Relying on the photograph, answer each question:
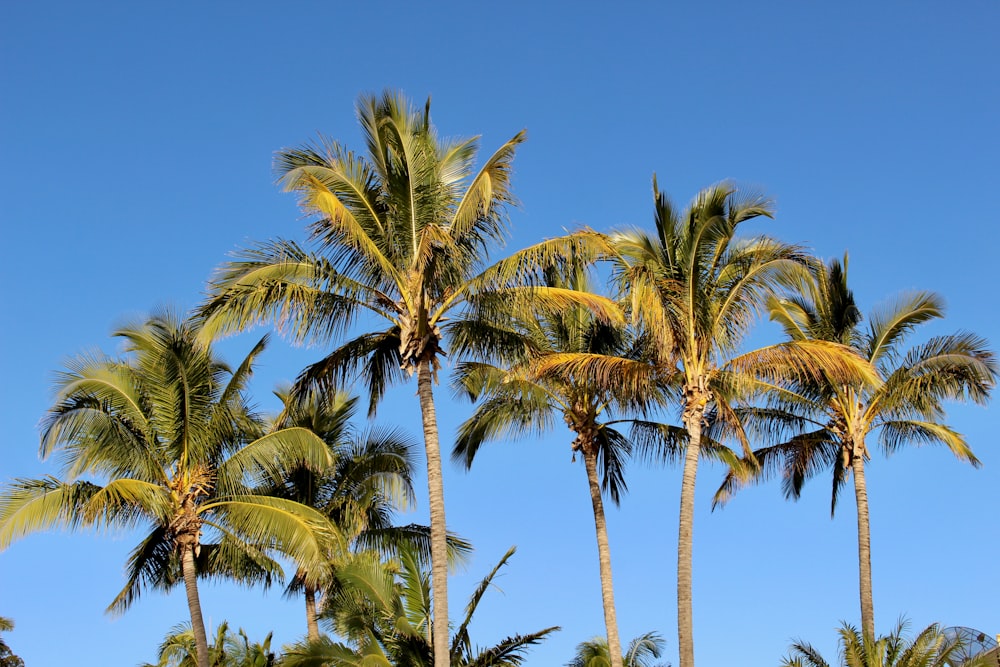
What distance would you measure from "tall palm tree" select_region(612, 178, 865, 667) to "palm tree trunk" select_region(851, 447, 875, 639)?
511 cm

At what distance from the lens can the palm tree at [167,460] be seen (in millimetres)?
20312

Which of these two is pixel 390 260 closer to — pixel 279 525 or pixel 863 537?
pixel 279 525

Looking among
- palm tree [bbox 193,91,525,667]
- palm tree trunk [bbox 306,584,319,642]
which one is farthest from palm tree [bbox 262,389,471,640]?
palm tree [bbox 193,91,525,667]

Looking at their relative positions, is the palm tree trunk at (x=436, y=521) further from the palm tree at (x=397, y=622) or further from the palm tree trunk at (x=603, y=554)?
the palm tree trunk at (x=603, y=554)

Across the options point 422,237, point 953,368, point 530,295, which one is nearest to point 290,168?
point 422,237

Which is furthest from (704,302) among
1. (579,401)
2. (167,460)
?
(167,460)

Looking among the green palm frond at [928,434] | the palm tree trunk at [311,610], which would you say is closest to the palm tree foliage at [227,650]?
the palm tree trunk at [311,610]

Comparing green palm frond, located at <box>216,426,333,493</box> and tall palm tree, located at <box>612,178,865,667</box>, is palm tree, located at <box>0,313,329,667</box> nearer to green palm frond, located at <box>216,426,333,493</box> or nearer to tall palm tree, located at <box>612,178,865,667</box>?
green palm frond, located at <box>216,426,333,493</box>

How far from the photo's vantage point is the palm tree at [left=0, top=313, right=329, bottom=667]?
2031 cm

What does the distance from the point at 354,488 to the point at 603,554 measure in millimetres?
6140

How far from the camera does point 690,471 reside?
20.9m

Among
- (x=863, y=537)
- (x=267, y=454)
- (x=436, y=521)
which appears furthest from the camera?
(x=863, y=537)

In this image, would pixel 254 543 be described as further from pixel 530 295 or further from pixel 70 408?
pixel 530 295

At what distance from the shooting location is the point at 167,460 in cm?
2161
